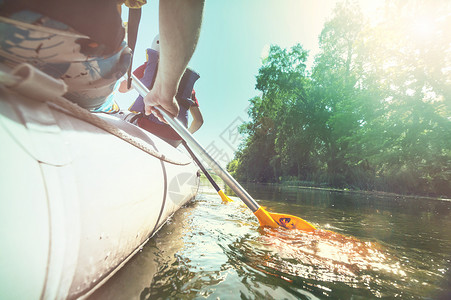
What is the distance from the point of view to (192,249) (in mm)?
1556

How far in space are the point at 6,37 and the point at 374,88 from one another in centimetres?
1660

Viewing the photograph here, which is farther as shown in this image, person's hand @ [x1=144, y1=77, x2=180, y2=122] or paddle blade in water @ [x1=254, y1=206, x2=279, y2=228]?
paddle blade in water @ [x1=254, y1=206, x2=279, y2=228]

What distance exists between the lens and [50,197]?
1.80 ft

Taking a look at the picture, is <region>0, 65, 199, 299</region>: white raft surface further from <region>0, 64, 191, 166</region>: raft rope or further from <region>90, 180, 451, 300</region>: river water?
<region>90, 180, 451, 300</region>: river water

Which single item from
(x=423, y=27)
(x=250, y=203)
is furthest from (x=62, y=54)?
(x=423, y=27)

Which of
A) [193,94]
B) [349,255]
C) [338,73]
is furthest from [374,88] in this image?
[349,255]

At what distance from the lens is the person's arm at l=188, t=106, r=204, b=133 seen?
3.74m

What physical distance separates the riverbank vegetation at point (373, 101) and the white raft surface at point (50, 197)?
14.6 meters

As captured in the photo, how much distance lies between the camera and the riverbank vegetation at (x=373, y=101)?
1085cm

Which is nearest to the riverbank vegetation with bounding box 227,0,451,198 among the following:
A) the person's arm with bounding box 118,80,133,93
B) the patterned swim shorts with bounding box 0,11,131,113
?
the person's arm with bounding box 118,80,133,93

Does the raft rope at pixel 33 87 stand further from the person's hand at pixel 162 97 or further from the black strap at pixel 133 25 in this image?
the black strap at pixel 133 25

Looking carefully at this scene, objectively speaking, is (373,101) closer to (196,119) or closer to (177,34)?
(196,119)

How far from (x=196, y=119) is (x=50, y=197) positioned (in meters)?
3.51

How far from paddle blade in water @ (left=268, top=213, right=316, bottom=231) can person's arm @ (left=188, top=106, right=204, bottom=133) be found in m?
2.25
